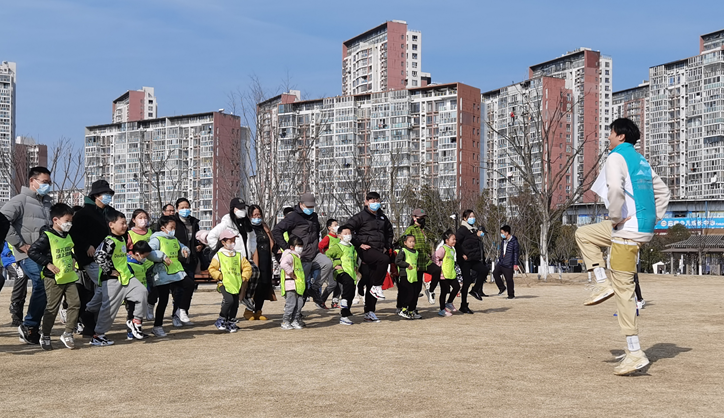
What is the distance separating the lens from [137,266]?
10102 millimetres

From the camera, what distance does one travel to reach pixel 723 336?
9.59m

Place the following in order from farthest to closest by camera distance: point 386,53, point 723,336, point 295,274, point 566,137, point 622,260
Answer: point 386,53 < point 566,137 < point 295,274 < point 723,336 < point 622,260

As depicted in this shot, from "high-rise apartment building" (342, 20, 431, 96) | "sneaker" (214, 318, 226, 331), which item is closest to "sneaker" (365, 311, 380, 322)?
"sneaker" (214, 318, 226, 331)

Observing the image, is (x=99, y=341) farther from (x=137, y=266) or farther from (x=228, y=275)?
(x=228, y=275)

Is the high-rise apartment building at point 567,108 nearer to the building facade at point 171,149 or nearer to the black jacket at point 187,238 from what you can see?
the building facade at point 171,149

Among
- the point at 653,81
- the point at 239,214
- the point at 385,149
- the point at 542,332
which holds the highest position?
the point at 653,81

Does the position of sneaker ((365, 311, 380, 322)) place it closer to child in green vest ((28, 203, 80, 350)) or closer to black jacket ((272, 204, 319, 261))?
black jacket ((272, 204, 319, 261))

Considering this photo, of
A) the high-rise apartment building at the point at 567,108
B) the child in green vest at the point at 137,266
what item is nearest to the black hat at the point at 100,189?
the child in green vest at the point at 137,266

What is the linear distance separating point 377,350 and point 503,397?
283 cm

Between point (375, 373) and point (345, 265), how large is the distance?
5.33 metres

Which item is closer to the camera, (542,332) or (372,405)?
(372,405)

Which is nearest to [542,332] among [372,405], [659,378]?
[659,378]

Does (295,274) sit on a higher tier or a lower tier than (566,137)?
lower

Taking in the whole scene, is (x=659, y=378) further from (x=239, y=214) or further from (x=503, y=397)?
(x=239, y=214)
